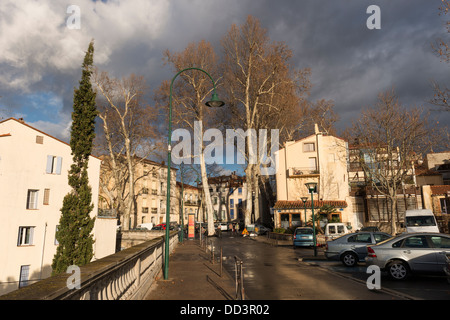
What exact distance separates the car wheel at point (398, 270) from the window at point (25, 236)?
25.3m

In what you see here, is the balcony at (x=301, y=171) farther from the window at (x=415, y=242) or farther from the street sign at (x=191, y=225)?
the window at (x=415, y=242)

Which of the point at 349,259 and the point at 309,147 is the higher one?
the point at 309,147

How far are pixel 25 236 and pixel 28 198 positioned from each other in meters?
3.00

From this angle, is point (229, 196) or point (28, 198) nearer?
point (28, 198)

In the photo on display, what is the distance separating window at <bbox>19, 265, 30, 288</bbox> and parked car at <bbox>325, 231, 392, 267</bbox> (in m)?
22.4

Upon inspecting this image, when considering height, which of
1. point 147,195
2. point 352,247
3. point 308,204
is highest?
point 147,195

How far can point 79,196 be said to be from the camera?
21203 mm

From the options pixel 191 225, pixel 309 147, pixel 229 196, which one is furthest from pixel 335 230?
pixel 229 196

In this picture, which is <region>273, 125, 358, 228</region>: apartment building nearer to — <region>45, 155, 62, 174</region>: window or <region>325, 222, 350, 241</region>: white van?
<region>325, 222, 350, 241</region>: white van

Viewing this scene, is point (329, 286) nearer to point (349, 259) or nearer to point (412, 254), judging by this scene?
point (412, 254)

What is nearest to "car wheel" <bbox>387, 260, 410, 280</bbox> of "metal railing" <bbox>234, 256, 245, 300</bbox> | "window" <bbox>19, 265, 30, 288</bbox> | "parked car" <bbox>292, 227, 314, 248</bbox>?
"metal railing" <bbox>234, 256, 245, 300</bbox>

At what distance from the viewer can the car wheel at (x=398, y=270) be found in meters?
9.59

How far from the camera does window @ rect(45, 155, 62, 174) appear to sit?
26678 mm

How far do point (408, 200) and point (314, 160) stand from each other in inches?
435
